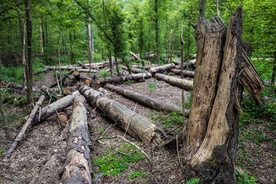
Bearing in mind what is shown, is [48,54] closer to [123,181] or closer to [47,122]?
[47,122]

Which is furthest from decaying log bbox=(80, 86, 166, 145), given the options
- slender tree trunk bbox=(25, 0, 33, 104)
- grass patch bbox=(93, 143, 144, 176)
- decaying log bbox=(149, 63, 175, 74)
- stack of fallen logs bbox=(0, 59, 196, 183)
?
decaying log bbox=(149, 63, 175, 74)

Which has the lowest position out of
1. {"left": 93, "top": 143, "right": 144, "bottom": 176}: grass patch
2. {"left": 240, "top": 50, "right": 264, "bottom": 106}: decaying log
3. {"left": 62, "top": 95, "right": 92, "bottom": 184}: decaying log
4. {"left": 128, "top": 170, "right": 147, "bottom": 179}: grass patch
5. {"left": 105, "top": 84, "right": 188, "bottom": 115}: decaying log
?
{"left": 93, "top": 143, "right": 144, "bottom": 176}: grass patch

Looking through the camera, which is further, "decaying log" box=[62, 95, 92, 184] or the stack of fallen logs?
the stack of fallen logs

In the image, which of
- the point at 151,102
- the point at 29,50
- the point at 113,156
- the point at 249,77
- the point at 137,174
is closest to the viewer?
the point at 249,77

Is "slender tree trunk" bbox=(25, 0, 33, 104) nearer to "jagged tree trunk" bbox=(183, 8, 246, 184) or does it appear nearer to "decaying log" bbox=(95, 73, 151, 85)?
"decaying log" bbox=(95, 73, 151, 85)

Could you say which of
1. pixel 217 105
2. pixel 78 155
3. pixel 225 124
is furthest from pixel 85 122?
pixel 225 124

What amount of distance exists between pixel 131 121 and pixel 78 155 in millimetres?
2007

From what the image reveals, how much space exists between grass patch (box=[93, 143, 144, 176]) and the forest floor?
2 centimetres

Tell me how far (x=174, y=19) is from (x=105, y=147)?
17281mm

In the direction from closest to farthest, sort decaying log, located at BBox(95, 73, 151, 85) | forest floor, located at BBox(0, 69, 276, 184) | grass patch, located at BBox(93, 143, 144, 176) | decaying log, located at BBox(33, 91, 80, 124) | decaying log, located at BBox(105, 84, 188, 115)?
forest floor, located at BBox(0, 69, 276, 184)
grass patch, located at BBox(93, 143, 144, 176)
decaying log, located at BBox(33, 91, 80, 124)
decaying log, located at BBox(105, 84, 188, 115)
decaying log, located at BBox(95, 73, 151, 85)

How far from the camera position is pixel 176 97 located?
9867 millimetres

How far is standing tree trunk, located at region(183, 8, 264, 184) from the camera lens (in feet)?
11.2

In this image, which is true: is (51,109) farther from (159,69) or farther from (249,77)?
(159,69)

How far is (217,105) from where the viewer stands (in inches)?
141
